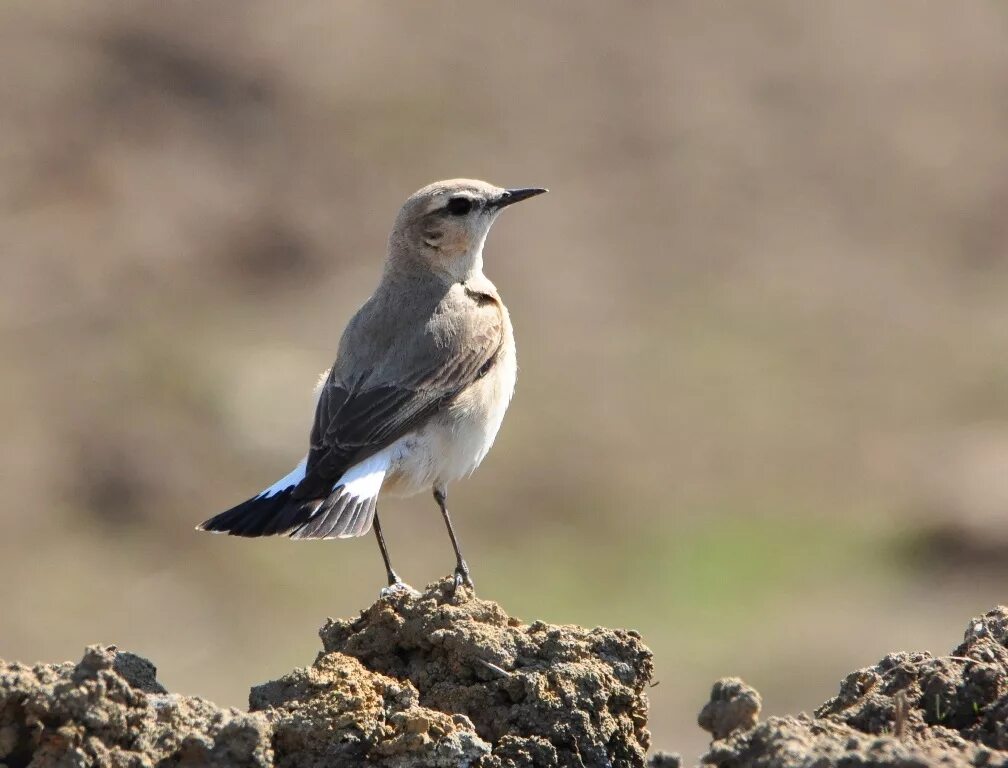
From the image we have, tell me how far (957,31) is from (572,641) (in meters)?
28.6

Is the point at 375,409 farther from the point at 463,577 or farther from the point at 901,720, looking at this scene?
the point at 901,720

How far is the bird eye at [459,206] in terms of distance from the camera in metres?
10.5

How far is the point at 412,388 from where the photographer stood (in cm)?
970

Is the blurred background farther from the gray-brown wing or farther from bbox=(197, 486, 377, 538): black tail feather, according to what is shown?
bbox=(197, 486, 377, 538): black tail feather

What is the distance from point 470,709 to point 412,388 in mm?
3208

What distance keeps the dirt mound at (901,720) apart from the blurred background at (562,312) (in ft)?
40.1

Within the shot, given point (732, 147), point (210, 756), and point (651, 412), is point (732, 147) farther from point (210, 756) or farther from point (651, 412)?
point (210, 756)

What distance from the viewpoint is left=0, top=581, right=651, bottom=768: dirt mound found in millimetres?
5977

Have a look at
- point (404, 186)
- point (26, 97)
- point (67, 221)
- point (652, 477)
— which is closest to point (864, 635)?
point (652, 477)

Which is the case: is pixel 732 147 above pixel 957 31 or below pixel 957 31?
below

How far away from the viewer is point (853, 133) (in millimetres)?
30984

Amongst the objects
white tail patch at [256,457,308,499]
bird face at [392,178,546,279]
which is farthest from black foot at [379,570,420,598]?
bird face at [392,178,546,279]

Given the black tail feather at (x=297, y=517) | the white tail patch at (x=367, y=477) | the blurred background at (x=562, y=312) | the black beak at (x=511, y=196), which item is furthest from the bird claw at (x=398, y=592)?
the blurred background at (x=562, y=312)

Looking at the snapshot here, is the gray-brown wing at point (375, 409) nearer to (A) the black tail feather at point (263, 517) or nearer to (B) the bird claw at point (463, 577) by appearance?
(A) the black tail feather at point (263, 517)
